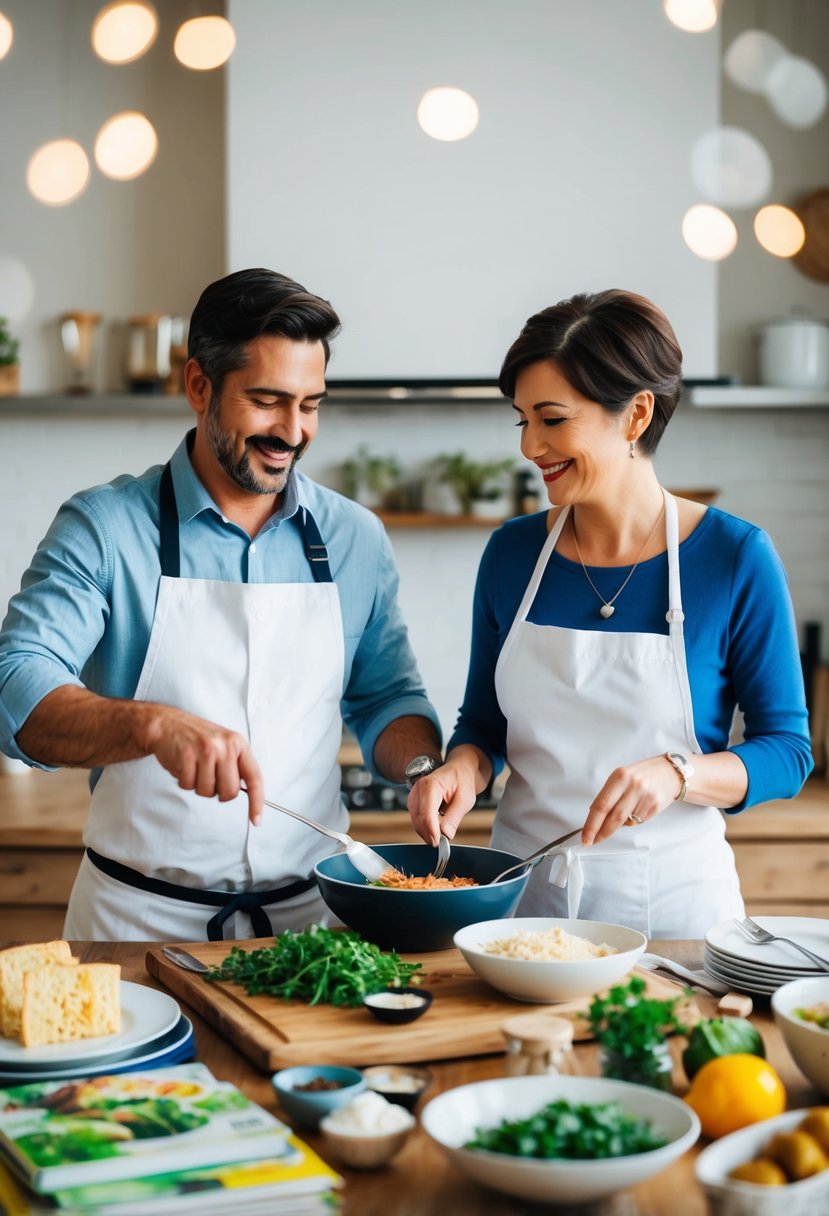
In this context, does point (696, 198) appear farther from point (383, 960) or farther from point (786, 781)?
point (383, 960)

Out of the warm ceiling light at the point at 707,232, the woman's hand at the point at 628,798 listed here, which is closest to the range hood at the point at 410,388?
the warm ceiling light at the point at 707,232

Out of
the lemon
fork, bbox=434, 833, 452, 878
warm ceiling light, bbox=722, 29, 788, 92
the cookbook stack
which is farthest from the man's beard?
warm ceiling light, bbox=722, 29, 788, 92

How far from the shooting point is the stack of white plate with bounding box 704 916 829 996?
155 centimetres

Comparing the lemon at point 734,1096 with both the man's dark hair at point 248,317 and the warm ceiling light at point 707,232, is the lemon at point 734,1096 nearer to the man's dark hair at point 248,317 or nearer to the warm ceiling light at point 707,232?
the man's dark hair at point 248,317

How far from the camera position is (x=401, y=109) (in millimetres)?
3490

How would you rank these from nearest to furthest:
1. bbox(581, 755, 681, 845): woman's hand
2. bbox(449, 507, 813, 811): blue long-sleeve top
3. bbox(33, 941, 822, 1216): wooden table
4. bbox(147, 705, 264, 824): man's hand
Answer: bbox(33, 941, 822, 1216): wooden table → bbox(147, 705, 264, 824): man's hand → bbox(581, 755, 681, 845): woman's hand → bbox(449, 507, 813, 811): blue long-sleeve top

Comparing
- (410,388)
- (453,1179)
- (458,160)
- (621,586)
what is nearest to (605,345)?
(621,586)

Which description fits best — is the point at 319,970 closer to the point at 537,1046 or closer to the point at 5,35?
the point at 537,1046

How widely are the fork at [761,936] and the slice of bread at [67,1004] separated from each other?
83cm

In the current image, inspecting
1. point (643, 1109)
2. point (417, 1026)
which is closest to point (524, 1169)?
point (643, 1109)

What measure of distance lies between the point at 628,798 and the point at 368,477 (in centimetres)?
241

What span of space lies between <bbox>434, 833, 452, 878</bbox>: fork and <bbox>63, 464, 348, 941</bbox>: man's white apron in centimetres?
27

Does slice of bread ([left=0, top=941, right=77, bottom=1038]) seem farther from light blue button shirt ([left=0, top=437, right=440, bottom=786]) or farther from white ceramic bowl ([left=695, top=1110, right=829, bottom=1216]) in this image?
white ceramic bowl ([left=695, top=1110, right=829, bottom=1216])

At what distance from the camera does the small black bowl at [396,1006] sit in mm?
1388
